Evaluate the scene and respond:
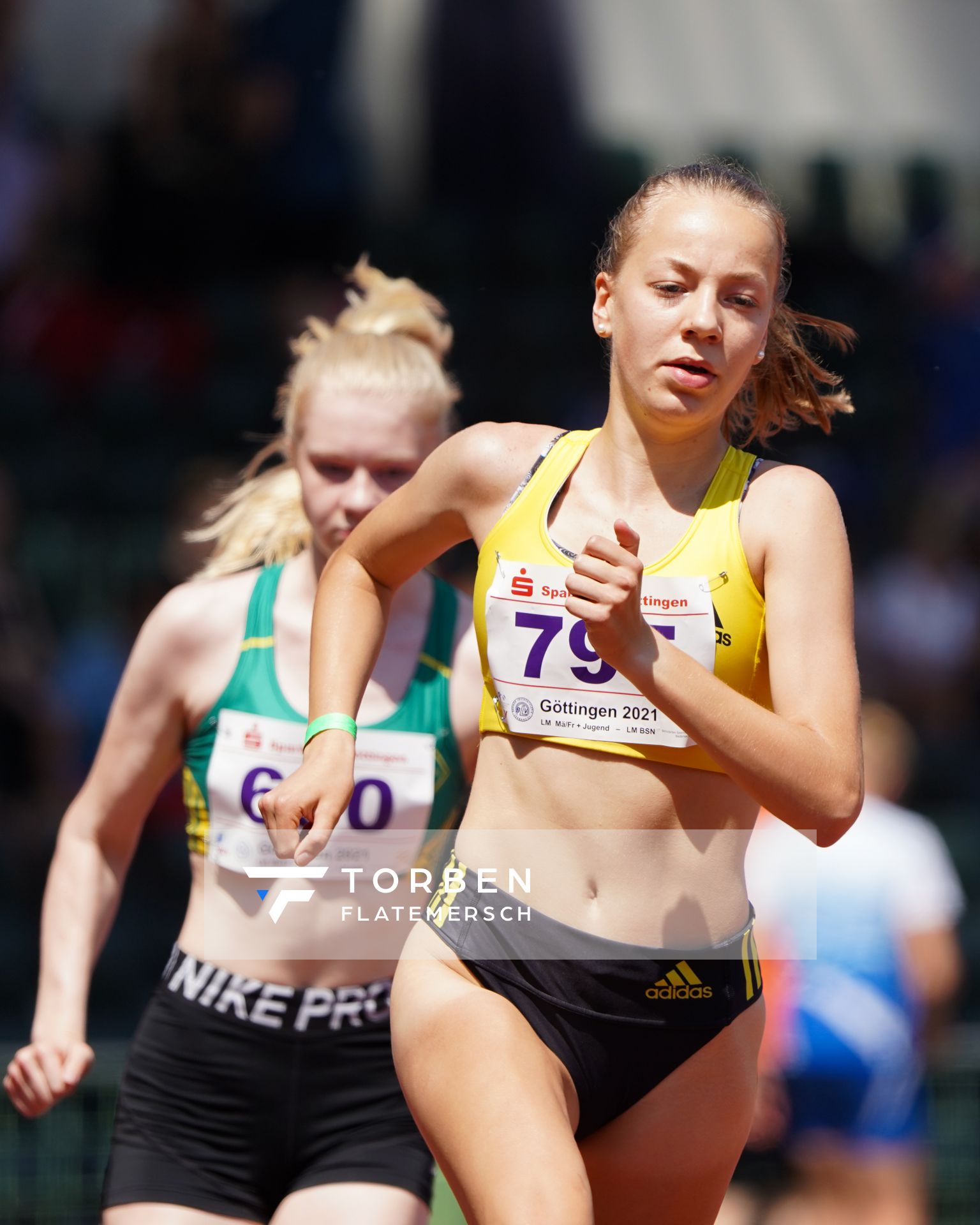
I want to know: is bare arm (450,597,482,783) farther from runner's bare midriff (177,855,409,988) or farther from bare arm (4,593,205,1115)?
bare arm (4,593,205,1115)

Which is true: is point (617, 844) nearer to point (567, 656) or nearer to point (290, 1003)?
point (567, 656)

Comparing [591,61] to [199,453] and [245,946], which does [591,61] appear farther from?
[245,946]

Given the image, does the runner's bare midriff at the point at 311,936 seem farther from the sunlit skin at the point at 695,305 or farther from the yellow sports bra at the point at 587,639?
the sunlit skin at the point at 695,305

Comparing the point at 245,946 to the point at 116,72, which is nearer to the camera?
the point at 245,946

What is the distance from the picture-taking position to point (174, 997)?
2.80m

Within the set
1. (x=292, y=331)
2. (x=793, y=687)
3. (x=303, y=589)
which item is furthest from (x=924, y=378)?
(x=793, y=687)

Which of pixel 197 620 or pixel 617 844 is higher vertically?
pixel 197 620

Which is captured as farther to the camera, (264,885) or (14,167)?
(14,167)

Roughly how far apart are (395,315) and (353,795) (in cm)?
99

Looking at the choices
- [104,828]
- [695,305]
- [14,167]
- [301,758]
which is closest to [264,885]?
[301,758]

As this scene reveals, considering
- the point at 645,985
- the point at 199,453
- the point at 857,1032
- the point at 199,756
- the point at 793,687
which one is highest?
the point at 199,453

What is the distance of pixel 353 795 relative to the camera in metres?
2.67

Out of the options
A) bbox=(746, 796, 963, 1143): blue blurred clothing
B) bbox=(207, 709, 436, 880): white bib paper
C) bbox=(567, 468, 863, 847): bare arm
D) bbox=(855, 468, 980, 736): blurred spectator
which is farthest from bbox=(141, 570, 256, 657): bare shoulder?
bbox=(855, 468, 980, 736): blurred spectator

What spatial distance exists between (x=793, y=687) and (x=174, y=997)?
1.34 m
